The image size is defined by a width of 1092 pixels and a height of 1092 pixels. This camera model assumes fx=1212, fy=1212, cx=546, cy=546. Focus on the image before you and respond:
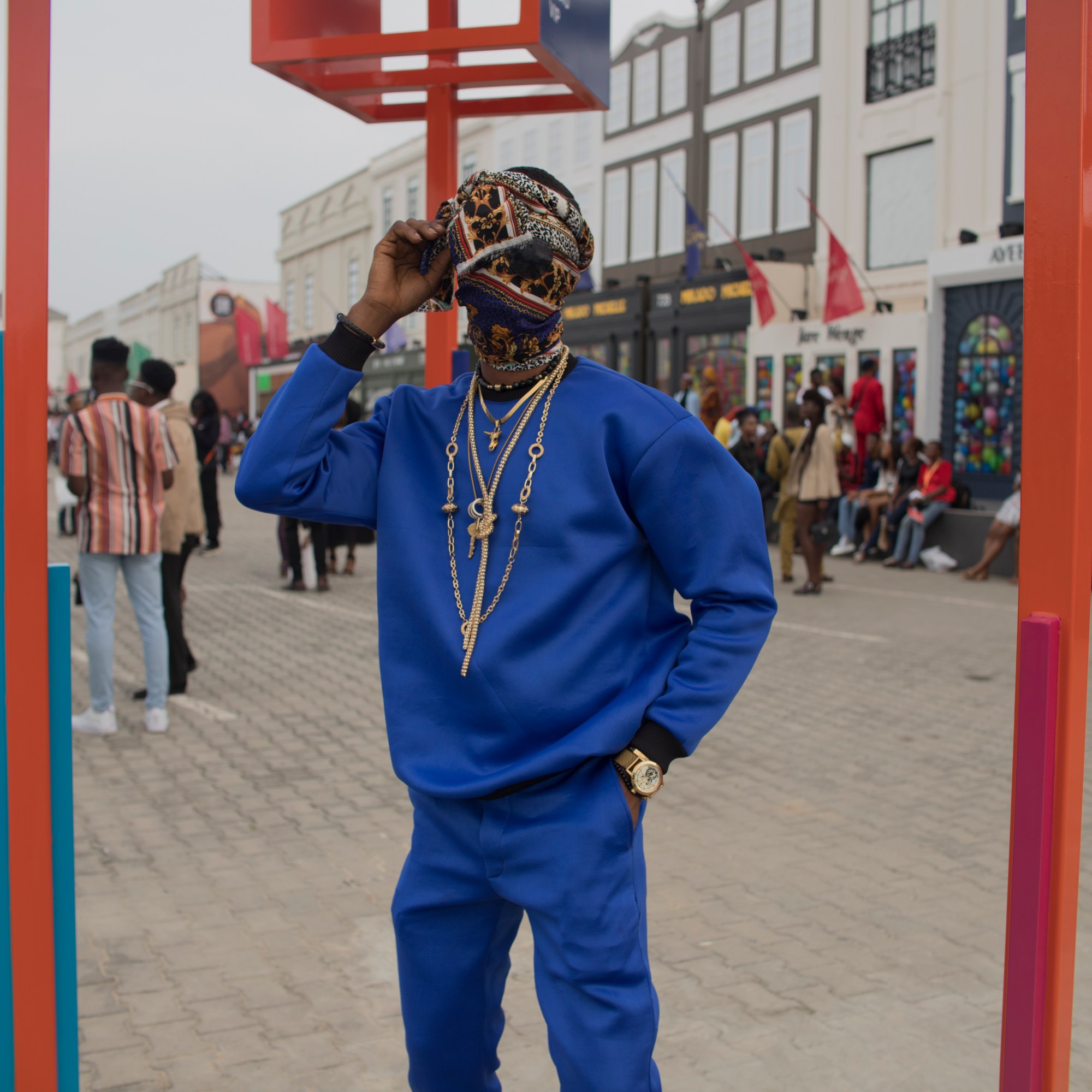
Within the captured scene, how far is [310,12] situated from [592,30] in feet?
2.27

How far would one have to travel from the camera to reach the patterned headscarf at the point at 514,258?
197 cm

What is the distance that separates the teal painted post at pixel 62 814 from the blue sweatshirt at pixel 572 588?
356 mm

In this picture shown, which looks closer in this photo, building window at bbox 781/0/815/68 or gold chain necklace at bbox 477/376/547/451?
gold chain necklace at bbox 477/376/547/451

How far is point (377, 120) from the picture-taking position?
3.31 m

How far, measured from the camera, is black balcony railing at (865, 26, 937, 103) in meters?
19.5

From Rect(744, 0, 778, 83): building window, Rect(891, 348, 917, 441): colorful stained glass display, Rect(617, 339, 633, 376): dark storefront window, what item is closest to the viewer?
Rect(891, 348, 917, 441): colorful stained glass display

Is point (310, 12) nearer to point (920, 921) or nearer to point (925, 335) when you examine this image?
point (920, 921)

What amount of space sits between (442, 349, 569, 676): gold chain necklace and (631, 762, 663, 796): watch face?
0.32 meters

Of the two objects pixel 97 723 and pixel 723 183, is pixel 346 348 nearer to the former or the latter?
pixel 97 723

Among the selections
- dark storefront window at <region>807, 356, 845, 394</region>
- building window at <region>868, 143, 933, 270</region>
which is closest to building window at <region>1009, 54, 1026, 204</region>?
building window at <region>868, 143, 933, 270</region>

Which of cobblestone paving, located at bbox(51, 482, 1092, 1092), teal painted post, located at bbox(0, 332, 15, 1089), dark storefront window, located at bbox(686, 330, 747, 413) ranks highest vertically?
dark storefront window, located at bbox(686, 330, 747, 413)

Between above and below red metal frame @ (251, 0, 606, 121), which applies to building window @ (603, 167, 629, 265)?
above

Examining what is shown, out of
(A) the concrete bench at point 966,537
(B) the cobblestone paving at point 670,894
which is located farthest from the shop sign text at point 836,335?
(B) the cobblestone paving at point 670,894

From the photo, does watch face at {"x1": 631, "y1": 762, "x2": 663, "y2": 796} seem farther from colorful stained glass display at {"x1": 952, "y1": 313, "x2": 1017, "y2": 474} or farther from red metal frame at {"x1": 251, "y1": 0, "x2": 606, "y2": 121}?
colorful stained glass display at {"x1": 952, "y1": 313, "x2": 1017, "y2": 474}
